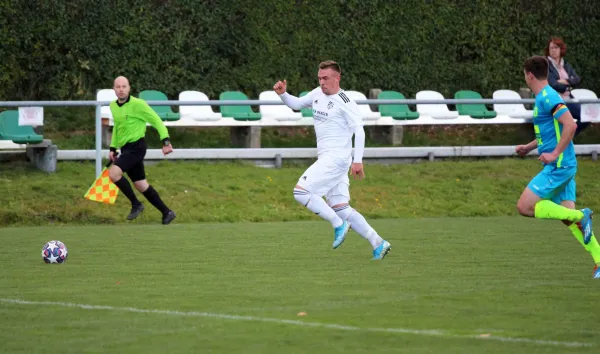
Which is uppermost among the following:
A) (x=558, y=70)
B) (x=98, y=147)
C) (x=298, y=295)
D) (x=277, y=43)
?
(x=277, y=43)

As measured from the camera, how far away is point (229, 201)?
17.6 m

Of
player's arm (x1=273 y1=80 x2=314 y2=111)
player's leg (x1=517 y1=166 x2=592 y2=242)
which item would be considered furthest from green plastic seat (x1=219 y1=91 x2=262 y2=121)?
player's leg (x1=517 y1=166 x2=592 y2=242)

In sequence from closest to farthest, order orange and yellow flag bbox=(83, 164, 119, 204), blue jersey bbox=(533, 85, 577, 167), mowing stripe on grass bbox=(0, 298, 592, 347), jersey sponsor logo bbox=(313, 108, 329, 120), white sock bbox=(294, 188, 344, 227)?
1. mowing stripe on grass bbox=(0, 298, 592, 347)
2. blue jersey bbox=(533, 85, 577, 167)
3. white sock bbox=(294, 188, 344, 227)
4. jersey sponsor logo bbox=(313, 108, 329, 120)
5. orange and yellow flag bbox=(83, 164, 119, 204)

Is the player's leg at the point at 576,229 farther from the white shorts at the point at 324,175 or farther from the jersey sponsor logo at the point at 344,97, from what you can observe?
the jersey sponsor logo at the point at 344,97

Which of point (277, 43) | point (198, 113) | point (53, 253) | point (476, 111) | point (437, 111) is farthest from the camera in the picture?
Result: point (277, 43)

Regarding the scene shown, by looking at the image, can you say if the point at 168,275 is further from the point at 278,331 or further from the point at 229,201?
the point at 229,201

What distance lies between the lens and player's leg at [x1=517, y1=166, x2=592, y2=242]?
31.0ft

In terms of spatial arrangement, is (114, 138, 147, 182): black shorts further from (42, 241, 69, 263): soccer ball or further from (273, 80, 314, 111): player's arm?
(42, 241, 69, 263): soccer ball

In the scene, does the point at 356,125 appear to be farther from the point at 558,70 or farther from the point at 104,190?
the point at 558,70

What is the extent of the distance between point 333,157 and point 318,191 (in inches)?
14.9

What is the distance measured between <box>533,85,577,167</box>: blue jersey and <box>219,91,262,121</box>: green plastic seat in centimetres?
1092

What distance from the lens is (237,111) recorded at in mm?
20891

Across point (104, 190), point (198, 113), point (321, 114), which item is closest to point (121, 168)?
point (104, 190)

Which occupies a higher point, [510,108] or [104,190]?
[510,108]
